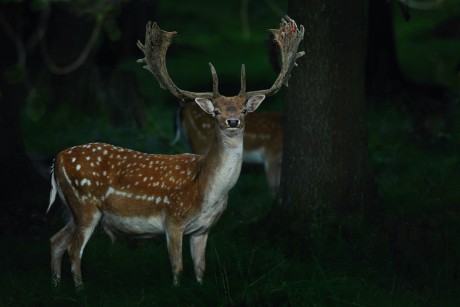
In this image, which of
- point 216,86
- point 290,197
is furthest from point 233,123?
point 290,197

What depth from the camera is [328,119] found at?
8.02 meters

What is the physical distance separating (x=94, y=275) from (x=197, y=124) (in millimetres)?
4195

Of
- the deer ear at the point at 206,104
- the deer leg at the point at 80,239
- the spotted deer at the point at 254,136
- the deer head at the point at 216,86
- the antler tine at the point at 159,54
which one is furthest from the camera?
the spotted deer at the point at 254,136

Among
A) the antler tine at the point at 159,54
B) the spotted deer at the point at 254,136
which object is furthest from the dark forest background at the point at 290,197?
the antler tine at the point at 159,54

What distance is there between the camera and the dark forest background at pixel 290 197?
21.1 feet

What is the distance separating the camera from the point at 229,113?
6.64 m

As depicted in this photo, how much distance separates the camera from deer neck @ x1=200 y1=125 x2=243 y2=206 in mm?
6684

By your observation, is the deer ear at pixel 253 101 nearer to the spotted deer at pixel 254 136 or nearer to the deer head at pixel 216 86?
the deer head at pixel 216 86

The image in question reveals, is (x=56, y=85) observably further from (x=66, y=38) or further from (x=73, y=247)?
(x=73, y=247)

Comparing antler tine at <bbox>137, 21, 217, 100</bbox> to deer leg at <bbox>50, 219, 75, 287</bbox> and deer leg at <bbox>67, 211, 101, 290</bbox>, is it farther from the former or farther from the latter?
deer leg at <bbox>50, 219, 75, 287</bbox>

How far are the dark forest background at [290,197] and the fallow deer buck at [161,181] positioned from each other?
309mm

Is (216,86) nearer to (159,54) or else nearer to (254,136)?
(159,54)

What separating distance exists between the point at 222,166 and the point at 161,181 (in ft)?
1.99

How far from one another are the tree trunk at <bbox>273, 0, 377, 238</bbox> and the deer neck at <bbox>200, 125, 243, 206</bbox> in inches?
56.4
